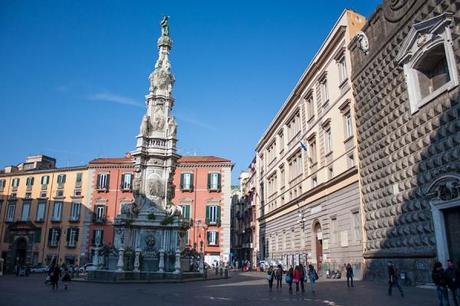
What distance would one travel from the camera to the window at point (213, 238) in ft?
165

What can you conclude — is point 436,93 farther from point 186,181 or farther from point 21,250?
point 21,250

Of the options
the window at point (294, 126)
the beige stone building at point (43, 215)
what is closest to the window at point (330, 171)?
the window at point (294, 126)

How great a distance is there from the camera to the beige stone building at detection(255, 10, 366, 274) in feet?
83.1

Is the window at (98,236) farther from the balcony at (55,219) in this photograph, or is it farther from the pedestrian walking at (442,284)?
the pedestrian walking at (442,284)

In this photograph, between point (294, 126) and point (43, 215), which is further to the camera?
point (43, 215)

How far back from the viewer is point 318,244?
99.2 feet

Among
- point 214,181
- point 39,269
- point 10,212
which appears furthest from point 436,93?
point 10,212

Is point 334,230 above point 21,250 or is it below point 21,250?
above

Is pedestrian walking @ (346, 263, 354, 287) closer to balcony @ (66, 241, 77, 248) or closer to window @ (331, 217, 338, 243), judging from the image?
window @ (331, 217, 338, 243)

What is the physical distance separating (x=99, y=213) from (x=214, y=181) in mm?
16041

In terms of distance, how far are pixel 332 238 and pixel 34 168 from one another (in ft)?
163

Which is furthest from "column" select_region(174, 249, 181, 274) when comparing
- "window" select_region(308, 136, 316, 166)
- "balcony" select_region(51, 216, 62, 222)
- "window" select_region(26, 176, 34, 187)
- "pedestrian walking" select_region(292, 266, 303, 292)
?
"window" select_region(26, 176, 34, 187)

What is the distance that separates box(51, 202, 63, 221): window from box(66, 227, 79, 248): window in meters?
2.65

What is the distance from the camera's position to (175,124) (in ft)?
96.4
